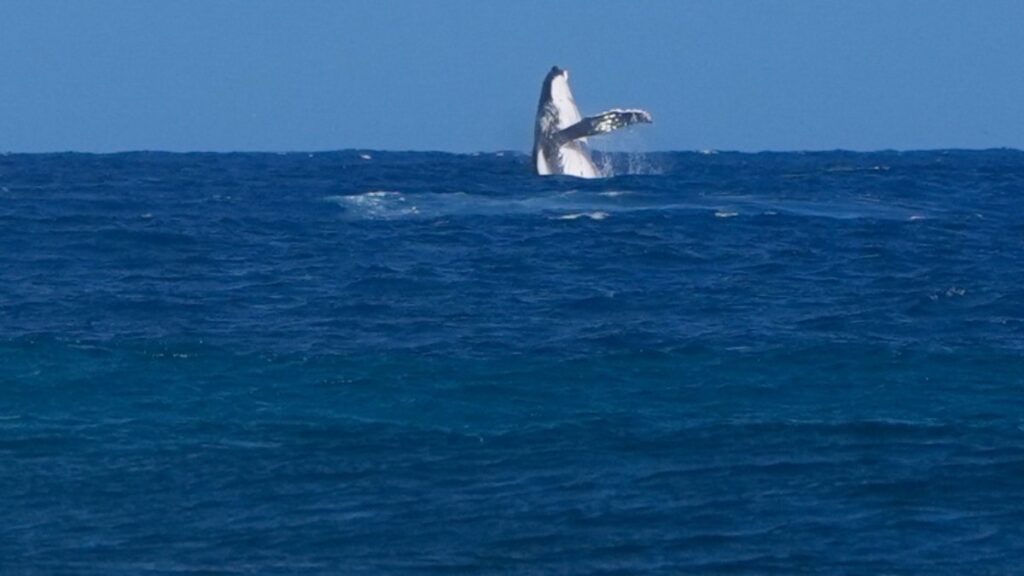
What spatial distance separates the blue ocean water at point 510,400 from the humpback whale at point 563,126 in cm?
672

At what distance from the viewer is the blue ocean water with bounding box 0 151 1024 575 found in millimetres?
10828

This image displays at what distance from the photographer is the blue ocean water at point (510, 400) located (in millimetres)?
10828

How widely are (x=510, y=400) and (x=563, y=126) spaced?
23.6m

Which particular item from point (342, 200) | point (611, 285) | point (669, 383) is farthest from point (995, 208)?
point (669, 383)

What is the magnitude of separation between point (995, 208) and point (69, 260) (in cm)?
2133

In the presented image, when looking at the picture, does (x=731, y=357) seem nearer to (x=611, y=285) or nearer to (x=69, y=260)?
(x=611, y=285)

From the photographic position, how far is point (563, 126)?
38.0 meters

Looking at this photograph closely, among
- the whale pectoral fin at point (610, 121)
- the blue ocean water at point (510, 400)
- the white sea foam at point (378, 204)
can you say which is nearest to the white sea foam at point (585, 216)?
the blue ocean water at point (510, 400)

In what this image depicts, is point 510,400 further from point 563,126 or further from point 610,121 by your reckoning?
point 563,126

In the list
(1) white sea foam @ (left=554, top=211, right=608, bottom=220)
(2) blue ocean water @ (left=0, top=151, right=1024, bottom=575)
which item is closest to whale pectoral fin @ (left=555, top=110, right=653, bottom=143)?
(1) white sea foam @ (left=554, top=211, right=608, bottom=220)

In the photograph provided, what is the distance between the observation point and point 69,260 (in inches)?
978

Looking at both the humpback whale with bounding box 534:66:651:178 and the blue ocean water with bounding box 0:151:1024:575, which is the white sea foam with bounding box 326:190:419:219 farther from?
the humpback whale with bounding box 534:66:651:178

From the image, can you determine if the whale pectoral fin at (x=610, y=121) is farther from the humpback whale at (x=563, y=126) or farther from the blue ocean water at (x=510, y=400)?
the blue ocean water at (x=510, y=400)

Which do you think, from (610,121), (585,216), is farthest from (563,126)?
(585,216)
